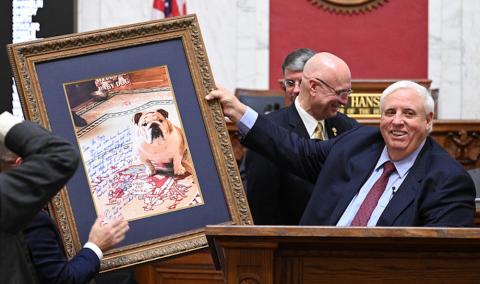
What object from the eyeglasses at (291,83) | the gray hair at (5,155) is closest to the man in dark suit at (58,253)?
the gray hair at (5,155)

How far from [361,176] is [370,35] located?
6.83m

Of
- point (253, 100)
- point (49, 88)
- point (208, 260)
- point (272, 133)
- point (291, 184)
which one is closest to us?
Result: point (49, 88)

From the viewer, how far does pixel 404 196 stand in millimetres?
4262

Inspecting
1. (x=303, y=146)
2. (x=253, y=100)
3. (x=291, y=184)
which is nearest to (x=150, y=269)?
(x=291, y=184)

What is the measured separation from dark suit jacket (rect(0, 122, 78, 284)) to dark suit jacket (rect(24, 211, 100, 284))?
0.56m

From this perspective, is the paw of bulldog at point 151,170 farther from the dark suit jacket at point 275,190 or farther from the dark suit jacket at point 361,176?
the dark suit jacket at point 275,190

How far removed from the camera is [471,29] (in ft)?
36.2

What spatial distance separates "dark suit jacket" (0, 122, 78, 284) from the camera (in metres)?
3.06

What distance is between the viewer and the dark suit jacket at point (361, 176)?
421 cm

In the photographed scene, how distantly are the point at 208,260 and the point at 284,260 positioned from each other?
7.46 ft

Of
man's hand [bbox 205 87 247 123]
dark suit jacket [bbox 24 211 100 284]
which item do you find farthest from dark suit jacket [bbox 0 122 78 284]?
man's hand [bbox 205 87 247 123]

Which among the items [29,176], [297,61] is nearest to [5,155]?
[29,176]

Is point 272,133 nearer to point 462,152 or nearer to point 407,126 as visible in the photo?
point 407,126

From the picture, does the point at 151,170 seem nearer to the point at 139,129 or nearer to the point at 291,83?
the point at 139,129
